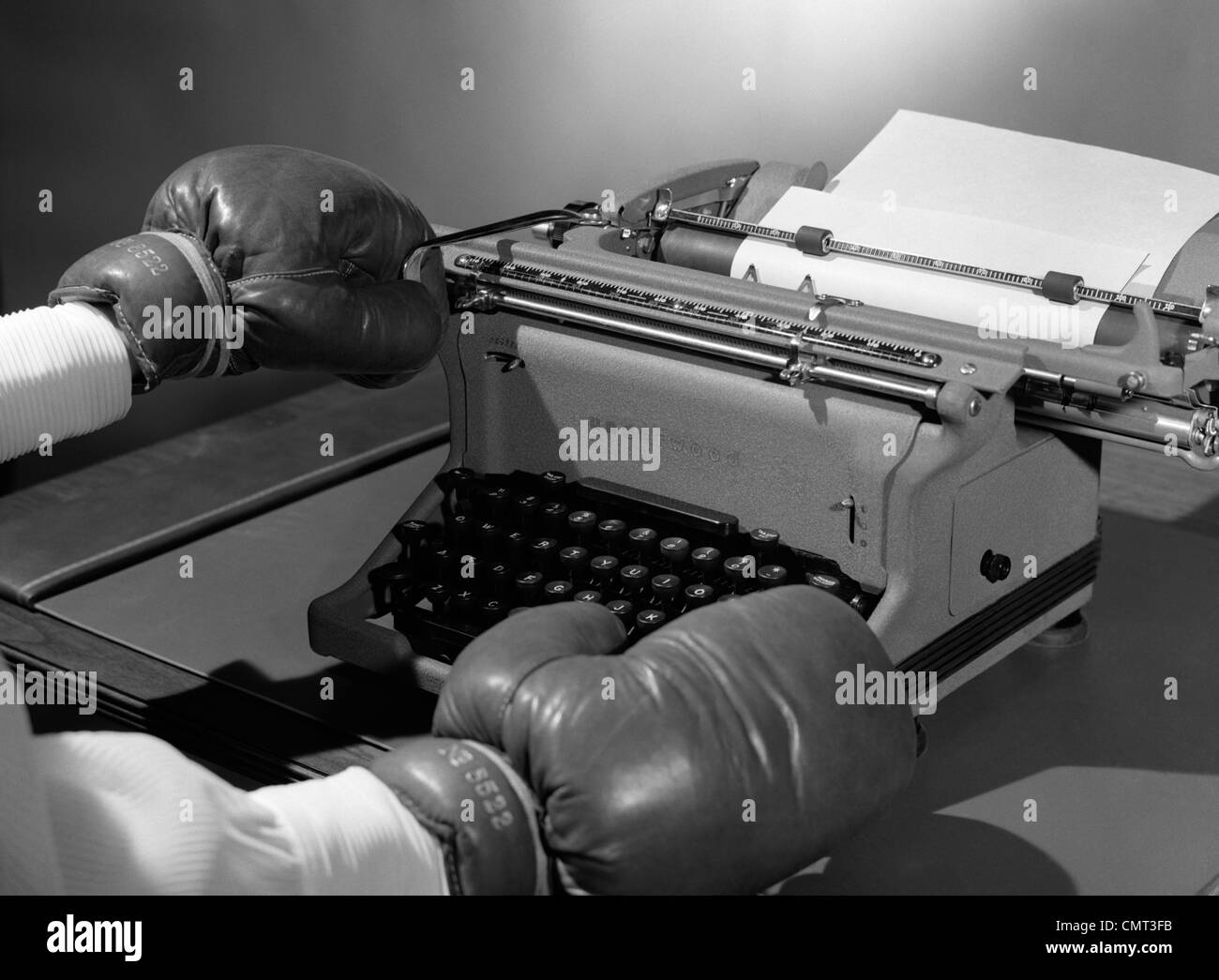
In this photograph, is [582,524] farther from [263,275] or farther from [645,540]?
[263,275]

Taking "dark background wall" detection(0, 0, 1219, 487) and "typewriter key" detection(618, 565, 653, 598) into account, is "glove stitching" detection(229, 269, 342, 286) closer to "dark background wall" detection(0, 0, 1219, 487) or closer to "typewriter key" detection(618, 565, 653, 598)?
"typewriter key" detection(618, 565, 653, 598)

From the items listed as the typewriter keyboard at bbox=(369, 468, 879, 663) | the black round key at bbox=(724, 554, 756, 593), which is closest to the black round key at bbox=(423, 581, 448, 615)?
the typewriter keyboard at bbox=(369, 468, 879, 663)

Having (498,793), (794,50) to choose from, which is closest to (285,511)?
(794,50)

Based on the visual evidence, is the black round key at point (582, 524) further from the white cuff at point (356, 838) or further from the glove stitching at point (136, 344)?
the white cuff at point (356, 838)

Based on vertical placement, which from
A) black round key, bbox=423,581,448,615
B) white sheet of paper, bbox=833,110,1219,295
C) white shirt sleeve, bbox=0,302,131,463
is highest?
white sheet of paper, bbox=833,110,1219,295

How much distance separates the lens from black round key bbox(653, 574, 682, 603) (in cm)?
176

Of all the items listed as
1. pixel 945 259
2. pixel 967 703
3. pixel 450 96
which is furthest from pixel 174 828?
pixel 450 96

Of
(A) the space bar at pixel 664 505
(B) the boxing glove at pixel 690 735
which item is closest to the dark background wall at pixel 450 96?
(A) the space bar at pixel 664 505

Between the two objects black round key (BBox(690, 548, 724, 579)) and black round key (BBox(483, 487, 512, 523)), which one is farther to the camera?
black round key (BBox(483, 487, 512, 523))

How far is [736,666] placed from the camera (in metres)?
1.25

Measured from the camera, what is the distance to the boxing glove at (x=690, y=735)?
1.17m

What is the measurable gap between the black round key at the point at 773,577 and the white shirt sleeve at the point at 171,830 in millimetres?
694

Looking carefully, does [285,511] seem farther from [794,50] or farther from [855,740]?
[855,740]

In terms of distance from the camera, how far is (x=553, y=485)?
6.53 feet
